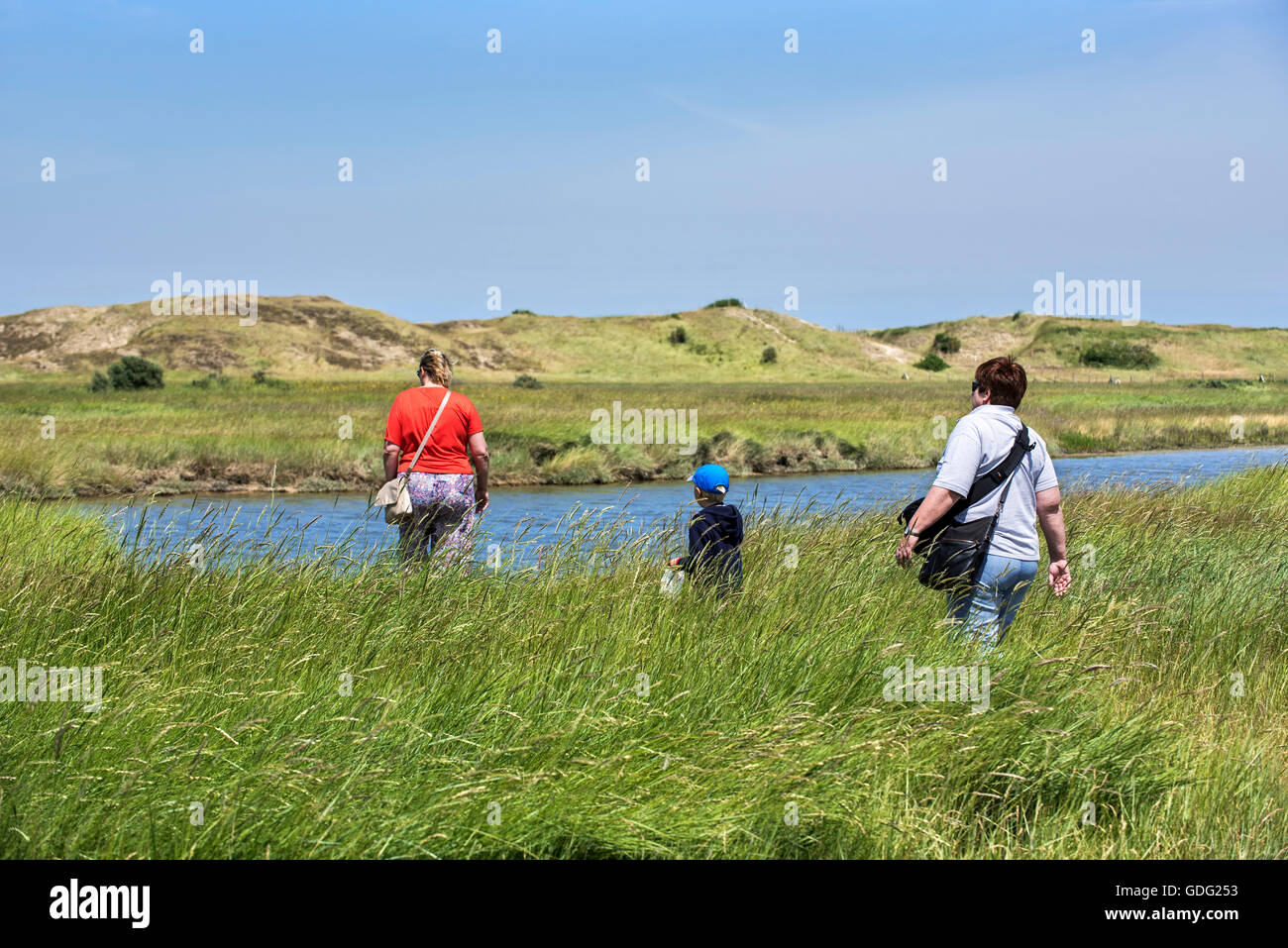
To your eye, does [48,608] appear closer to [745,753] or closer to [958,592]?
[745,753]

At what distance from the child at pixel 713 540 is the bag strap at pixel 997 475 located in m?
1.45

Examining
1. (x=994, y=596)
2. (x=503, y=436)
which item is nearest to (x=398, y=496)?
(x=994, y=596)

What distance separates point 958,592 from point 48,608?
172 inches

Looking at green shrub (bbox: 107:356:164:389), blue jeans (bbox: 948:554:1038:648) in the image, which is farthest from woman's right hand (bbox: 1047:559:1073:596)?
green shrub (bbox: 107:356:164:389)

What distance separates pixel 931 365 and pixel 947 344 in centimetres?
2163

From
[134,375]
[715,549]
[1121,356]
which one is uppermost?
[1121,356]

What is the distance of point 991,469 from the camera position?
5281 mm

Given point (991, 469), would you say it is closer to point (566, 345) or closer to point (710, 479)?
point (710, 479)

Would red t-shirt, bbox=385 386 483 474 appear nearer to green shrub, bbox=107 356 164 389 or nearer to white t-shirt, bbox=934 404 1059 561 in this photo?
white t-shirt, bbox=934 404 1059 561

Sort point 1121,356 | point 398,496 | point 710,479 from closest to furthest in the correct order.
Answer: point 710,479
point 398,496
point 1121,356

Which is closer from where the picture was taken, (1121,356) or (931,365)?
(1121,356)

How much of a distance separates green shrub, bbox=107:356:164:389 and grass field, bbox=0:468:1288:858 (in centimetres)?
5229

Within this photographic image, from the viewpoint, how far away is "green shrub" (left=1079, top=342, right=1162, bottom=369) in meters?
113

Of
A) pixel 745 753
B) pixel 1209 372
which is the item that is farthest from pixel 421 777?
pixel 1209 372
